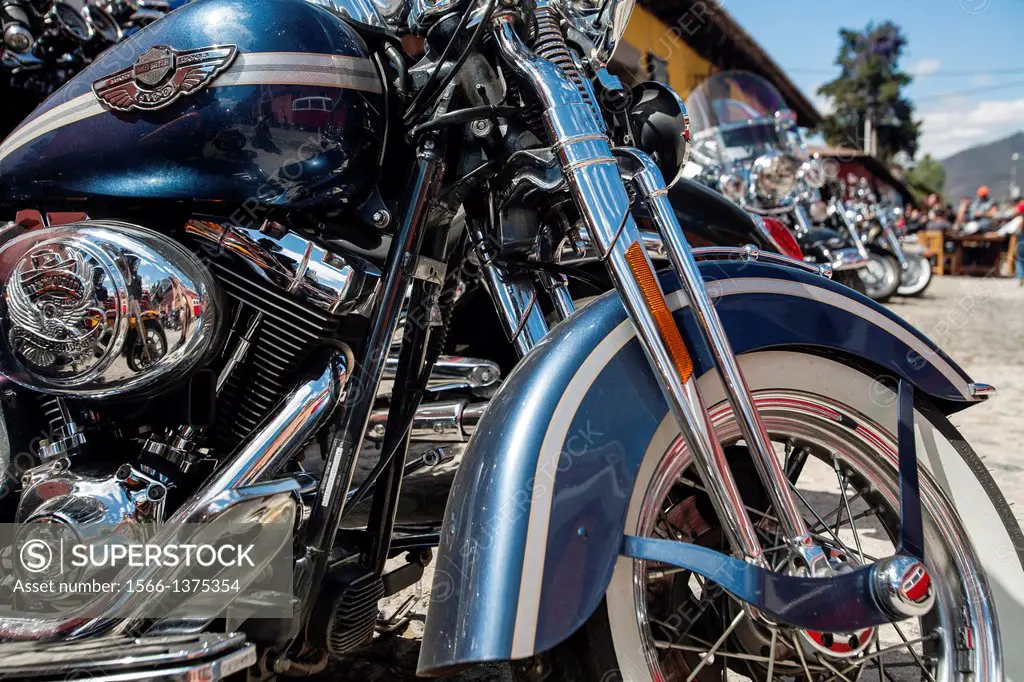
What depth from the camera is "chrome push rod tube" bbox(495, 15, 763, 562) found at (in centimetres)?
118

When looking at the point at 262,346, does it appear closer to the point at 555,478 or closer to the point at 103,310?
the point at 103,310

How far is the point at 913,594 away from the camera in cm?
102

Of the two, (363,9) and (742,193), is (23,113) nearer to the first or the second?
(363,9)

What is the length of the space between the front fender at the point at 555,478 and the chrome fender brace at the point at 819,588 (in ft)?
0.34

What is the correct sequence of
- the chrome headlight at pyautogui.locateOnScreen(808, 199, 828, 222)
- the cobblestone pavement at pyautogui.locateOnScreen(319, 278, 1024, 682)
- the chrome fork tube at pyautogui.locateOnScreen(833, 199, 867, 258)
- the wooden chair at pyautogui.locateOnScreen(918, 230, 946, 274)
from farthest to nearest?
the wooden chair at pyautogui.locateOnScreen(918, 230, 946, 274), the chrome fork tube at pyautogui.locateOnScreen(833, 199, 867, 258), the chrome headlight at pyautogui.locateOnScreen(808, 199, 828, 222), the cobblestone pavement at pyautogui.locateOnScreen(319, 278, 1024, 682)

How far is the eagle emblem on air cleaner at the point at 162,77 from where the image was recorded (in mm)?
1359

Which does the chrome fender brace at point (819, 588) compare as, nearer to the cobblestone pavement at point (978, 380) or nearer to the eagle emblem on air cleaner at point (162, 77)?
the cobblestone pavement at point (978, 380)

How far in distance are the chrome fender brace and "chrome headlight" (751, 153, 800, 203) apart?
613cm

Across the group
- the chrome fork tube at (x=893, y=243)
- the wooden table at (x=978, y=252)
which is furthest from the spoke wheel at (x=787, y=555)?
the wooden table at (x=978, y=252)

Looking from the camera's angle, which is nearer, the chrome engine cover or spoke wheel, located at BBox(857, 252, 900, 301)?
the chrome engine cover

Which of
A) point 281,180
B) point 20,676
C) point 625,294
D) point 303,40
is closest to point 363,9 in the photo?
point 303,40

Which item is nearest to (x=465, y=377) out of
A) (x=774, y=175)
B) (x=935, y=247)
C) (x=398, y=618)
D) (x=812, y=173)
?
(x=398, y=618)

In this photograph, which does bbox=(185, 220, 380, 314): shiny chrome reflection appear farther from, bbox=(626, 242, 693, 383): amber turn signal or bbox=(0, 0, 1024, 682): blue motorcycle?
bbox=(626, 242, 693, 383): amber turn signal

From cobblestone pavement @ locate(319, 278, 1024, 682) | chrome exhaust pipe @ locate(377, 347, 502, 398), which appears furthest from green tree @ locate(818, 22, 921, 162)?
chrome exhaust pipe @ locate(377, 347, 502, 398)
